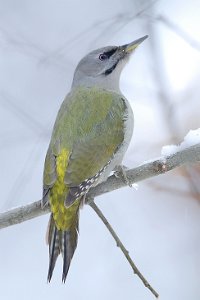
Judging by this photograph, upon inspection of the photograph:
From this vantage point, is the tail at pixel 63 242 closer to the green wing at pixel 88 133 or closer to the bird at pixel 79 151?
the bird at pixel 79 151

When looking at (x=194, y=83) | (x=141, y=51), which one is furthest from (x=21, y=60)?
(x=194, y=83)

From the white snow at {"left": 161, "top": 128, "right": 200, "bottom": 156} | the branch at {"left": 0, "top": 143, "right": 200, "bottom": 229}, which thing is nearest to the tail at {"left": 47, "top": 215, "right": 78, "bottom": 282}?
the branch at {"left": 0, "top": 143, "right": 200, "bottom": 229}

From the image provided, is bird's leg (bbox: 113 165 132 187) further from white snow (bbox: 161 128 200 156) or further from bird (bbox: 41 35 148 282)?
white snow (bbox: 161 128 200 156)

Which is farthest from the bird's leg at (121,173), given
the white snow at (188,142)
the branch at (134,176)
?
the white snow at (188,142)

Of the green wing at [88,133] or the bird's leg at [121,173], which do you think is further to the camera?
the green wing at [88,133]

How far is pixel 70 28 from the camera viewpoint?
6.41 m

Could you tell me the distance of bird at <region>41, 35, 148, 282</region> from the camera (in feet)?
10.4

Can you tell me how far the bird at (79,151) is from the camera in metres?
3.17

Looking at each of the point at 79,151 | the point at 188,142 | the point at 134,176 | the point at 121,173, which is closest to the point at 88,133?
the point at 79,151

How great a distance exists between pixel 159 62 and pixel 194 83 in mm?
528

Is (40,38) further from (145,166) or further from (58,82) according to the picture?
(145,166)

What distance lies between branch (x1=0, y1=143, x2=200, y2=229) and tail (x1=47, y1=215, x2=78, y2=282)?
0.34 feet

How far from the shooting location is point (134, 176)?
2.99 metres

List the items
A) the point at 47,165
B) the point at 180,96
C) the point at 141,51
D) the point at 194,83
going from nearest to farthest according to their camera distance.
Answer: the point at 47,165 < the point at 180,96 < the point at 194,83 < the point at 141,51
